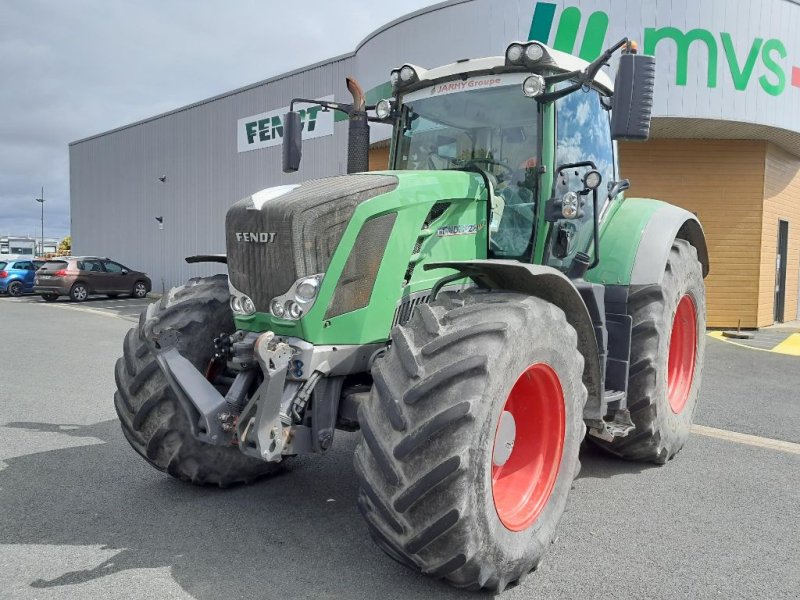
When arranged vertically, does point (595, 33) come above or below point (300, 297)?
above

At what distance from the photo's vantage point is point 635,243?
4.68 metres

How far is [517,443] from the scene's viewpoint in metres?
3.46

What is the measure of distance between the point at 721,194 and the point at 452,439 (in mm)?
12742

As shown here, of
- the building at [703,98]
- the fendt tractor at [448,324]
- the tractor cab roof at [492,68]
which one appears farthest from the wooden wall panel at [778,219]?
the tractor cab roof at [492,68]

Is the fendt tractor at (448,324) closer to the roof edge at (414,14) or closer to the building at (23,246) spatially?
the roof edge at (414,14)

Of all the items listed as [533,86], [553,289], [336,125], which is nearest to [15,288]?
[336,125]

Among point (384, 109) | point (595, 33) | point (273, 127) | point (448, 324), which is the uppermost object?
point (595, 33)

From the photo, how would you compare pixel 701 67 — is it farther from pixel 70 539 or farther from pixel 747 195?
pixel 70 539

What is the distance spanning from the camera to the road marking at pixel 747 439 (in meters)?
5.29

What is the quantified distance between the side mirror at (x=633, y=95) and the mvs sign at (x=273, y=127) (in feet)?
48.1

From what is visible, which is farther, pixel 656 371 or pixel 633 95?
pixel 656 371

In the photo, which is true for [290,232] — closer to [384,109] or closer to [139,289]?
[384,109]

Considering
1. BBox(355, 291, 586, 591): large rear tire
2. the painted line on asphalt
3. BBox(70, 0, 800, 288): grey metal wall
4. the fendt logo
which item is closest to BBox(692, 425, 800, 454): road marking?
BBox(355, 291, 586, 591): large rear tire

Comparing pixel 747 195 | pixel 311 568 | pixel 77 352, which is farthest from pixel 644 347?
pixel 747 195
